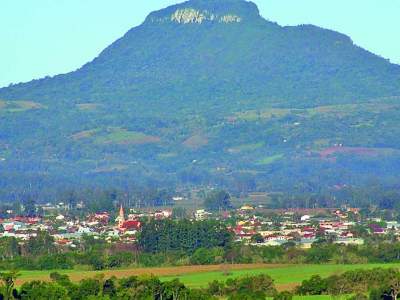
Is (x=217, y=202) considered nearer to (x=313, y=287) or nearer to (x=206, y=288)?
(x=206, y=288)

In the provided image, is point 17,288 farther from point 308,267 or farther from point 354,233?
point 354,233

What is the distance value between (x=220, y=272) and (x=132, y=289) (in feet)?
40.5

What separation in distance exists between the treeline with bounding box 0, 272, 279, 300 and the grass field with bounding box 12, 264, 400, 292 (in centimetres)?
208

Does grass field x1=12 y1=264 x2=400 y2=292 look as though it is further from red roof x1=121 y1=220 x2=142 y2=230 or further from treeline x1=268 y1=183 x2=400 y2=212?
treeline x1=268 y1=183 x2=400 y2=212

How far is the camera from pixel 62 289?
57.6 m

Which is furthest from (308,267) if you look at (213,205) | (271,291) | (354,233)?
(213,205)

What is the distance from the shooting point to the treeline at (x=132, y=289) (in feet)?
187

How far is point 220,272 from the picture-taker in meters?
71.1

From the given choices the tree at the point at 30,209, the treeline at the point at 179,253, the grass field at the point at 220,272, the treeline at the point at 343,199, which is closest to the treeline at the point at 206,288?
the grass field at the point at 220,272

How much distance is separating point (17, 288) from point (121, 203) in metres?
76.1

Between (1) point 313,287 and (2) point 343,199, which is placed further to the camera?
(2) point 343,199

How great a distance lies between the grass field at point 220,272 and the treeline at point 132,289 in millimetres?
2077

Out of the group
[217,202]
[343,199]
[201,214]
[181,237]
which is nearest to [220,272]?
[181,237]

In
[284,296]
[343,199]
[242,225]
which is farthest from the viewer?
[343,199]
